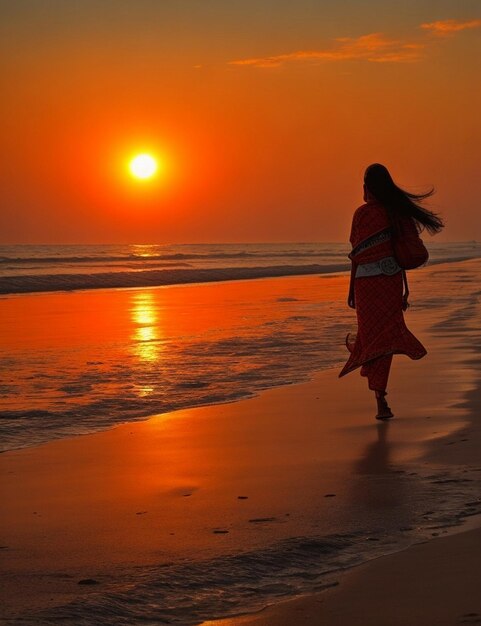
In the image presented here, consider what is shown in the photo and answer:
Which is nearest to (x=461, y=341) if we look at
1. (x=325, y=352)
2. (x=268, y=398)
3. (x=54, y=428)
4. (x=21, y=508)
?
(x=325, y=352)

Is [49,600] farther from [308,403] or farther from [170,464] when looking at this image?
[308,403]

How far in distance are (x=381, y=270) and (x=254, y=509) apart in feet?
11.7

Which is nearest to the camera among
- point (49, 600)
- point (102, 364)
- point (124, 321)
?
point (49, 600)

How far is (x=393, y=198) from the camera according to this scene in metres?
8.12

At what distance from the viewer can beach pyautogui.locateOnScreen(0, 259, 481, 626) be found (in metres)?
3.72

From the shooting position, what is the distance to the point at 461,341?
1291cm

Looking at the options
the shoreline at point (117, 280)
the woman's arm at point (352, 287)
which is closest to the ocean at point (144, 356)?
the woman's arm at point (352, 287)

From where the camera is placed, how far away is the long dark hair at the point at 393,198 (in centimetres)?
810

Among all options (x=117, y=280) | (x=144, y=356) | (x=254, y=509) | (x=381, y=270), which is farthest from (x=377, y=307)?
(x=117, y=280)

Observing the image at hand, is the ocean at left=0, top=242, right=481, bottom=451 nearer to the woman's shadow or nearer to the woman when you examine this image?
the woman

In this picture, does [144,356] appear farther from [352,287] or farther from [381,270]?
[381,270]

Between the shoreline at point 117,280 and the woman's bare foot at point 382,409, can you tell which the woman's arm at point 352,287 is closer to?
the woman's bare foot at point 382,409

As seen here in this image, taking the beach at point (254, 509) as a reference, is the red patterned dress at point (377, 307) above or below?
above

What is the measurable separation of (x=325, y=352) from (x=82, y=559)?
27.8ft
